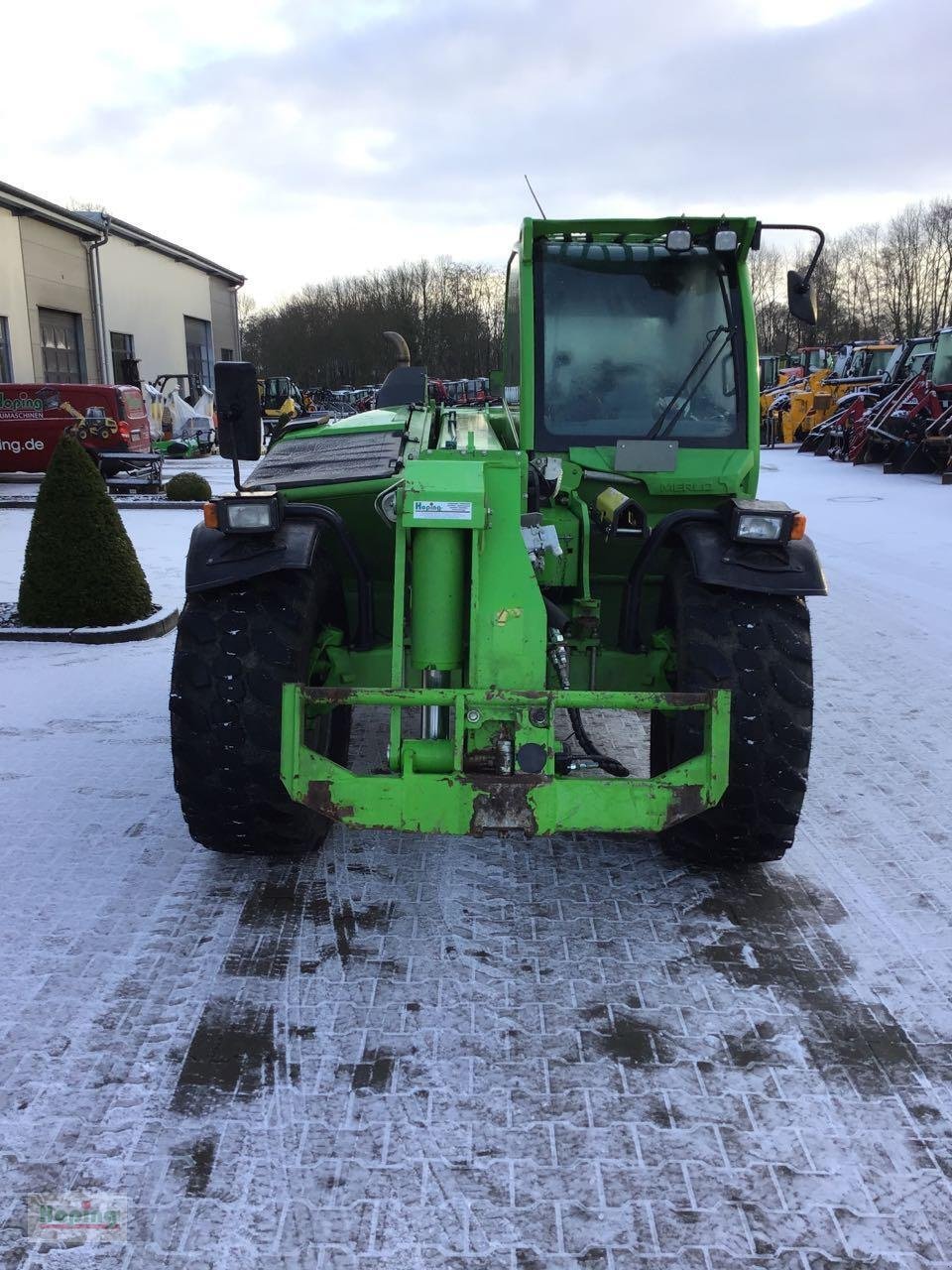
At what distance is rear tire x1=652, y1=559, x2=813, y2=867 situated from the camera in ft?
11.1

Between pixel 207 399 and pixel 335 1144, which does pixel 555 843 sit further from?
pixel 207 399

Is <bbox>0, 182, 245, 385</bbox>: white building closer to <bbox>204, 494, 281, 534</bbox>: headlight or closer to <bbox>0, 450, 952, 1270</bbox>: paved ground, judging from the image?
<bbox>204, 494, 281, 534</bbox>: headlight

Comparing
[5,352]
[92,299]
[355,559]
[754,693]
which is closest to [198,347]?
[92,299]

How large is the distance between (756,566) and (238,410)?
1791 mm

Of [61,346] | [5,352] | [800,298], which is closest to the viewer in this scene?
[800,298]

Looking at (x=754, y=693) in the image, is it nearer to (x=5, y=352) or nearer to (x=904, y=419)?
(x=904, y=419)

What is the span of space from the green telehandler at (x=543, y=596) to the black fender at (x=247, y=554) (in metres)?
0.01

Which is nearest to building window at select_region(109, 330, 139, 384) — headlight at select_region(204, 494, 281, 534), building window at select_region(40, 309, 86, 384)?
building window at select_region(40, 309, 86, 384)

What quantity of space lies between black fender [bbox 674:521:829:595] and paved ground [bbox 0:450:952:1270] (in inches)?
43.7

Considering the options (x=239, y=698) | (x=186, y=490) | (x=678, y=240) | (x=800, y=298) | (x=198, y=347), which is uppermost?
(x=198, y=347)

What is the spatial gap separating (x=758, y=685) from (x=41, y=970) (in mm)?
2412

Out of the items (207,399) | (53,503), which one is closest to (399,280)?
(207,399)

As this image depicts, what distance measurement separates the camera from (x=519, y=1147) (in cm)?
245

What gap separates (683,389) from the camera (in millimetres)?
4305
